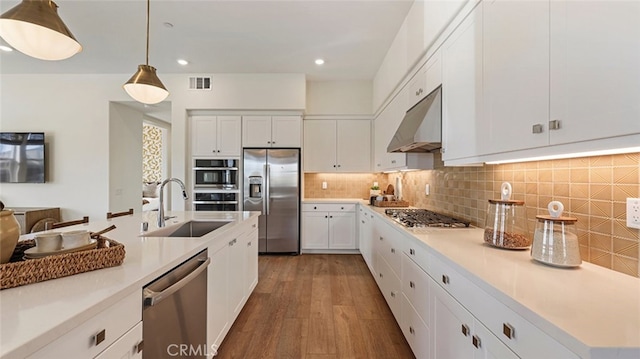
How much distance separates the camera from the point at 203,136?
168 inches

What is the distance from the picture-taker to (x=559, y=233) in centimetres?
108

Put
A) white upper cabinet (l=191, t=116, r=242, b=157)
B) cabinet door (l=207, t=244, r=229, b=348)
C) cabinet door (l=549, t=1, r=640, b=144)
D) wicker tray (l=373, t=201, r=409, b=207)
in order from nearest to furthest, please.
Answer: cabinet door (l=549, t=1, r=640, b=144)
cabinet door (l=207, t=244, r=229, b=348)
wicker tray (l=373, t=201, r=409, b=207)
white upper cabinet (l=191, t=116, r=242, b=157)

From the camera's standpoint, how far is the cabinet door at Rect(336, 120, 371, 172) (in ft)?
14.9

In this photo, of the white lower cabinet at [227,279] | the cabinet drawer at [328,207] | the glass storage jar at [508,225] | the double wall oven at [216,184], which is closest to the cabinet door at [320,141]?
the cabinet drawer at [328,207]

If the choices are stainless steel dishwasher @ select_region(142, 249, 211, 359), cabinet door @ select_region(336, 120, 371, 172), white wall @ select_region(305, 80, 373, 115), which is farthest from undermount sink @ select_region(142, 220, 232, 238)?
white wall @ select_region(305, 80, 373, 115)

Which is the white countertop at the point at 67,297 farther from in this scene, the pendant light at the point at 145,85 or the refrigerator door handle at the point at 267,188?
the refrigerator door handle at the point at 267,188

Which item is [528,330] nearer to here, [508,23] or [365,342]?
[508,23]

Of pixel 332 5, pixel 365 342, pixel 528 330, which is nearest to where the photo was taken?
pixel 528 330

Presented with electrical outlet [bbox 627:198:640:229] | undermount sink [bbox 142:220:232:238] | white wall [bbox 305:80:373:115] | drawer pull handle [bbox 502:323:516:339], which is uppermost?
white wall [bbox 305:80:373:115]

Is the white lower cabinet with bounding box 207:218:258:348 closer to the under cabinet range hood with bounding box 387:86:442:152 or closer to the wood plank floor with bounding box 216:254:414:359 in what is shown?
the wood plank floor with bounding box 216:254:414:359

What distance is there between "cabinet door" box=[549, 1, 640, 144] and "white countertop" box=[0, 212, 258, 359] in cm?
169

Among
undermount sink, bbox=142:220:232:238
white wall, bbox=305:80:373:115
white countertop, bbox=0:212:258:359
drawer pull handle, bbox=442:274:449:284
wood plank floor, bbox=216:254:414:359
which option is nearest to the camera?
white countertop, bbox=0:212:258:359

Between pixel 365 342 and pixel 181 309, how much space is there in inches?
55.9

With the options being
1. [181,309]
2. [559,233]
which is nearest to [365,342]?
[181,309]
